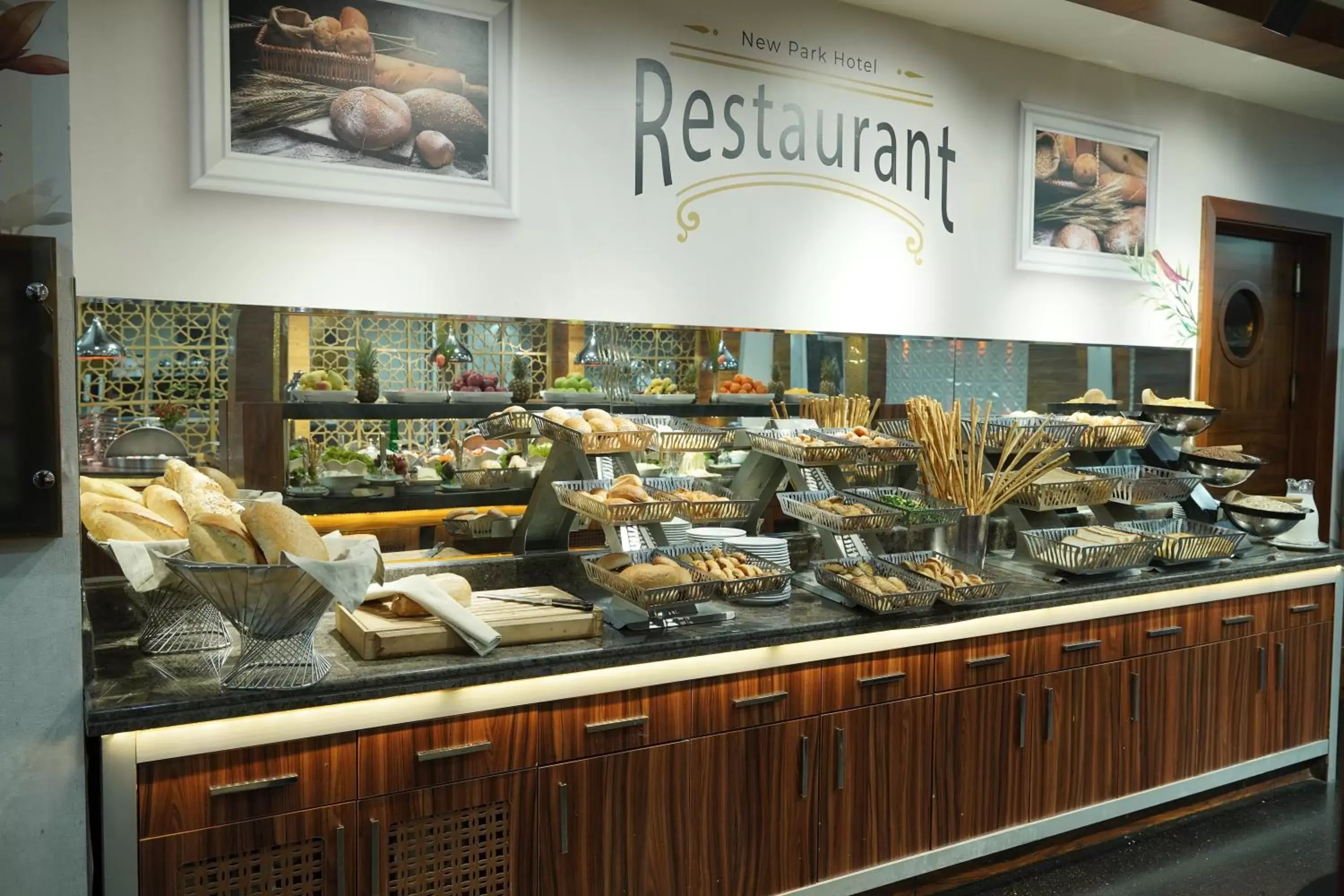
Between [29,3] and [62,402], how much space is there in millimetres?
795

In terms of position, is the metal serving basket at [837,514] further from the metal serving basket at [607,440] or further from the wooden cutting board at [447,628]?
the wooden cutting board at [447,628]

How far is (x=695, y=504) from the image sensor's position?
114 inches

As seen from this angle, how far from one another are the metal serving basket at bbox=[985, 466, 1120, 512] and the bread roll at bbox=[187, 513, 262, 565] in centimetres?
263

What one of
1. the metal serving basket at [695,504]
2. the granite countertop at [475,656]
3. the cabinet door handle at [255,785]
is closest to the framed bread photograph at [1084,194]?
the granite countertop at [475,656]

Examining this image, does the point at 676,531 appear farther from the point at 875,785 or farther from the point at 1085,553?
the point at 1085,553

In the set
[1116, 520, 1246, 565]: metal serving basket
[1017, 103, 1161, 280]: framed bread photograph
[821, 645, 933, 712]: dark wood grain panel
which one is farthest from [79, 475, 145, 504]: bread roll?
[1017, 103, 1161, 280]: framed bread photograph

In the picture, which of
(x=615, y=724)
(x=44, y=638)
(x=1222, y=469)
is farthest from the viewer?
(x=1222, y=469)

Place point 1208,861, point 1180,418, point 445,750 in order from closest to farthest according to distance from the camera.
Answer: point 445,750 → point 1208,861 → point 1180,418

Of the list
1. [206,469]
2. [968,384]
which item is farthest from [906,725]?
[206,469]

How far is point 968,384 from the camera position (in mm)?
4535

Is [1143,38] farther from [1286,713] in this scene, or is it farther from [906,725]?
[906,725]

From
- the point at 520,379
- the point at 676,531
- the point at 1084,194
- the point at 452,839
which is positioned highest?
the point at 1084,194

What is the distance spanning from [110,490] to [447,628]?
895 millimetres

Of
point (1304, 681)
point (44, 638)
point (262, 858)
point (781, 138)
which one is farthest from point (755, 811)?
point (1304, 681)
